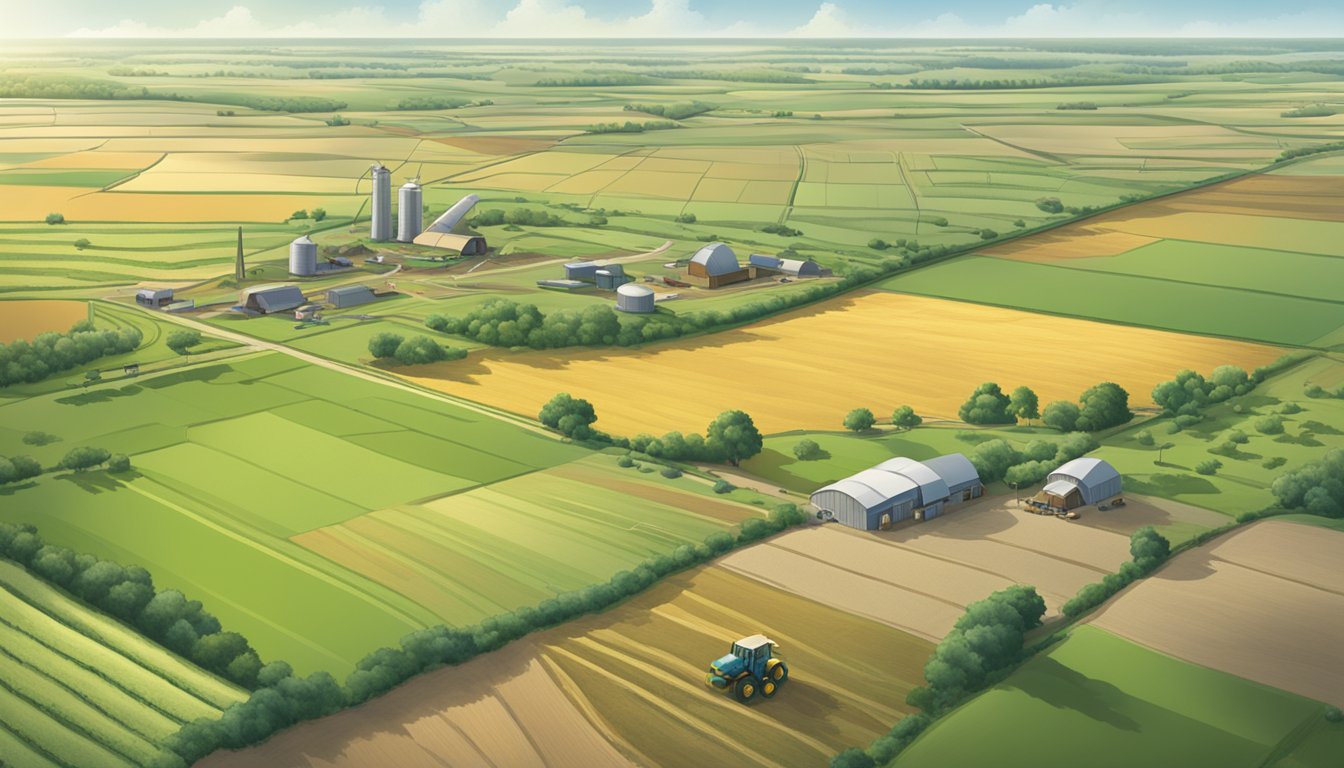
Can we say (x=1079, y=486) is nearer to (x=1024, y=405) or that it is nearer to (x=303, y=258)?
(x=1024, y=405)

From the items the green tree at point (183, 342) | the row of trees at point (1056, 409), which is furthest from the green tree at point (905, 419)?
the green tree at point (183, 342)

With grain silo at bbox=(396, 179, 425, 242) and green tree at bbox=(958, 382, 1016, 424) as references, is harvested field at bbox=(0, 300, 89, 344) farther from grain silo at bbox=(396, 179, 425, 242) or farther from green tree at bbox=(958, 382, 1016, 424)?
green tree at bbox=(958, 382, 1016, 424)

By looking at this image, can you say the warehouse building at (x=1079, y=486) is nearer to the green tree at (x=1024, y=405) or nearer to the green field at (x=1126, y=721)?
the green tree at (x=1024, y=405)

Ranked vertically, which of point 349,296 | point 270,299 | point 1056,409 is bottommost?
point 349,296

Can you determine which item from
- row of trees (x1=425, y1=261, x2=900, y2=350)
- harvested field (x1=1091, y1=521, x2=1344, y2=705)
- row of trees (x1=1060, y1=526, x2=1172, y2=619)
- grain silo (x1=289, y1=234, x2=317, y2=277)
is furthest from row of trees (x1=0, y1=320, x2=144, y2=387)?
harvested field (x1=1091, y1=521, x2=1344, y2=705)

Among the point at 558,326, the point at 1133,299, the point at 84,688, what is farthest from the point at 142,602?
the point at 1133,299
